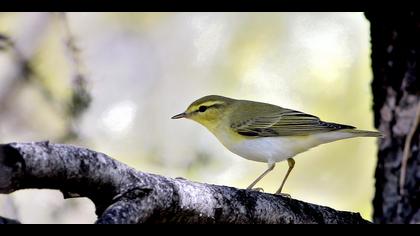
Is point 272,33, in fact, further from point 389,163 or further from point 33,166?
point 33,166

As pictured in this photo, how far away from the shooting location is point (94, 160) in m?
2.08

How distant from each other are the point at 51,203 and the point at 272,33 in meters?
1.97

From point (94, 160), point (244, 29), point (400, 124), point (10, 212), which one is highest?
point (244, 29)

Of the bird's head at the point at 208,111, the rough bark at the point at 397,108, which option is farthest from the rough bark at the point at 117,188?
the bird's head at the point at 208,111

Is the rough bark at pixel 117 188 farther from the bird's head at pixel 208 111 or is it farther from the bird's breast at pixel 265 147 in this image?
the bird's head at pixel 208 111

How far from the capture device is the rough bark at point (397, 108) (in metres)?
2.91

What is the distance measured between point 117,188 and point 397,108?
1373 millimetres

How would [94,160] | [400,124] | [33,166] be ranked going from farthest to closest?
[400,124], [94,160], [33,166]

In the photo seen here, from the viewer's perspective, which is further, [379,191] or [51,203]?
[51,203]

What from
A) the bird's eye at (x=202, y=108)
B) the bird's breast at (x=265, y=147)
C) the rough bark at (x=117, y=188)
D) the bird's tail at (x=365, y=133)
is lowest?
the rough bark at (x=117, y=188)

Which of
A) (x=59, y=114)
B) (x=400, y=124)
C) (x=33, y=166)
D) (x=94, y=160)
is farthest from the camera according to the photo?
(x=59, y=114)

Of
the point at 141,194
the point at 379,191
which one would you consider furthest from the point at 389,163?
the point at 141,194

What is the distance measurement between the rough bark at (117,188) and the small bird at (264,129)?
1.04 m

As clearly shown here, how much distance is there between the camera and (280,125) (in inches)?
155
